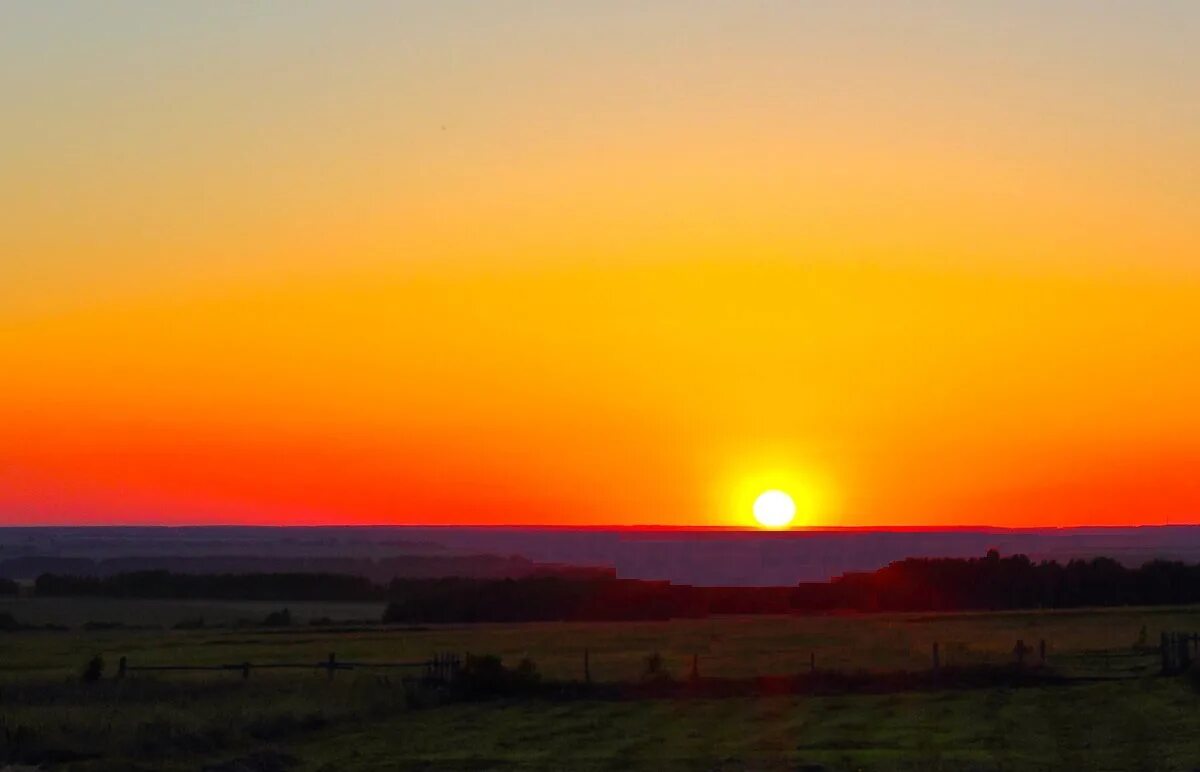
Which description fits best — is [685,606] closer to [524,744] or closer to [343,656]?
[343,656]

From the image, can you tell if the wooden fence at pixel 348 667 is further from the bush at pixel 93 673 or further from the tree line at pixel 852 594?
the tree line at pixel 852 594

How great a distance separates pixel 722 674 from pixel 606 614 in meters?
44.3

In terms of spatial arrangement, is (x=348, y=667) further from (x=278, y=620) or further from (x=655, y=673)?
(x=278, y=620)

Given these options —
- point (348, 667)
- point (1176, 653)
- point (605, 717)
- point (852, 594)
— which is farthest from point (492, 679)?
point (852, 594)

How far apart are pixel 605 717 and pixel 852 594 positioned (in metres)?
63.5

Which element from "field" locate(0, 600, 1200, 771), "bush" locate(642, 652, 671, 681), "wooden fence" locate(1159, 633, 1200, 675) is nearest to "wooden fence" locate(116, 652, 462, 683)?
"field" locate(0, 600, 1200, 771)

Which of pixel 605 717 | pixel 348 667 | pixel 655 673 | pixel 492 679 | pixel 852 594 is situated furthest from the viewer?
pixel 852 594

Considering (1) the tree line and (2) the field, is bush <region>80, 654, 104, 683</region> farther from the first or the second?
(1) the tree line

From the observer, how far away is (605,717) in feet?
125

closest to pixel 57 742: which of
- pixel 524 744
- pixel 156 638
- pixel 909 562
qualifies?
pixel 524 744

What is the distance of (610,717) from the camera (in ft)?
125

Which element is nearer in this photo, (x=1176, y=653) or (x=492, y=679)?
(x=492, y=679)

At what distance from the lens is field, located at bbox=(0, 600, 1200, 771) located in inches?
1180

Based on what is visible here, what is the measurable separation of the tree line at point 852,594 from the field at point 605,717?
28422 mm
